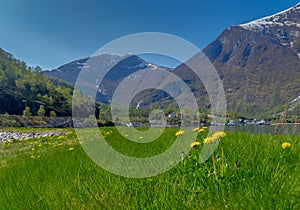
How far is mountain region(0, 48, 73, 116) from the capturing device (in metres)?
111

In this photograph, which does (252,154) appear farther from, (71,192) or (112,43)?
(112,43)

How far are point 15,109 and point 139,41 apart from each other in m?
121

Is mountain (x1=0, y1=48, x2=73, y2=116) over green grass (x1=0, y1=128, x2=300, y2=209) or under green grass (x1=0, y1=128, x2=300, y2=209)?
over

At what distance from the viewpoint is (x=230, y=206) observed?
1830mm

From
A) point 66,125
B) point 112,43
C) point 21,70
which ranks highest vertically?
point 21,70

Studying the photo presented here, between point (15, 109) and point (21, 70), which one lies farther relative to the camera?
point (21, 70)

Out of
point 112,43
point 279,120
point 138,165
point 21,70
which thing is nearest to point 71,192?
point 138,165

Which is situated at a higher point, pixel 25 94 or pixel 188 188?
pixel 25 94

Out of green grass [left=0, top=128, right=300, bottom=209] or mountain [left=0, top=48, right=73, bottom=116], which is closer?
green grass [left=0, top=128, right=300, bottom=209]

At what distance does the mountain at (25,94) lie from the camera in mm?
111312

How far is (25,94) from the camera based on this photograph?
125500mm

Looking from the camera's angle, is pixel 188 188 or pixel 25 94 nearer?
pixel 188 188

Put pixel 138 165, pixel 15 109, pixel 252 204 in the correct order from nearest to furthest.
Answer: pixel 252 204
pixel 138 165
pixel 15 109

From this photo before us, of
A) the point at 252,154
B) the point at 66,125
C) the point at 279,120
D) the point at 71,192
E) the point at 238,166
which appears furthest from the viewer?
the point at 66,125
